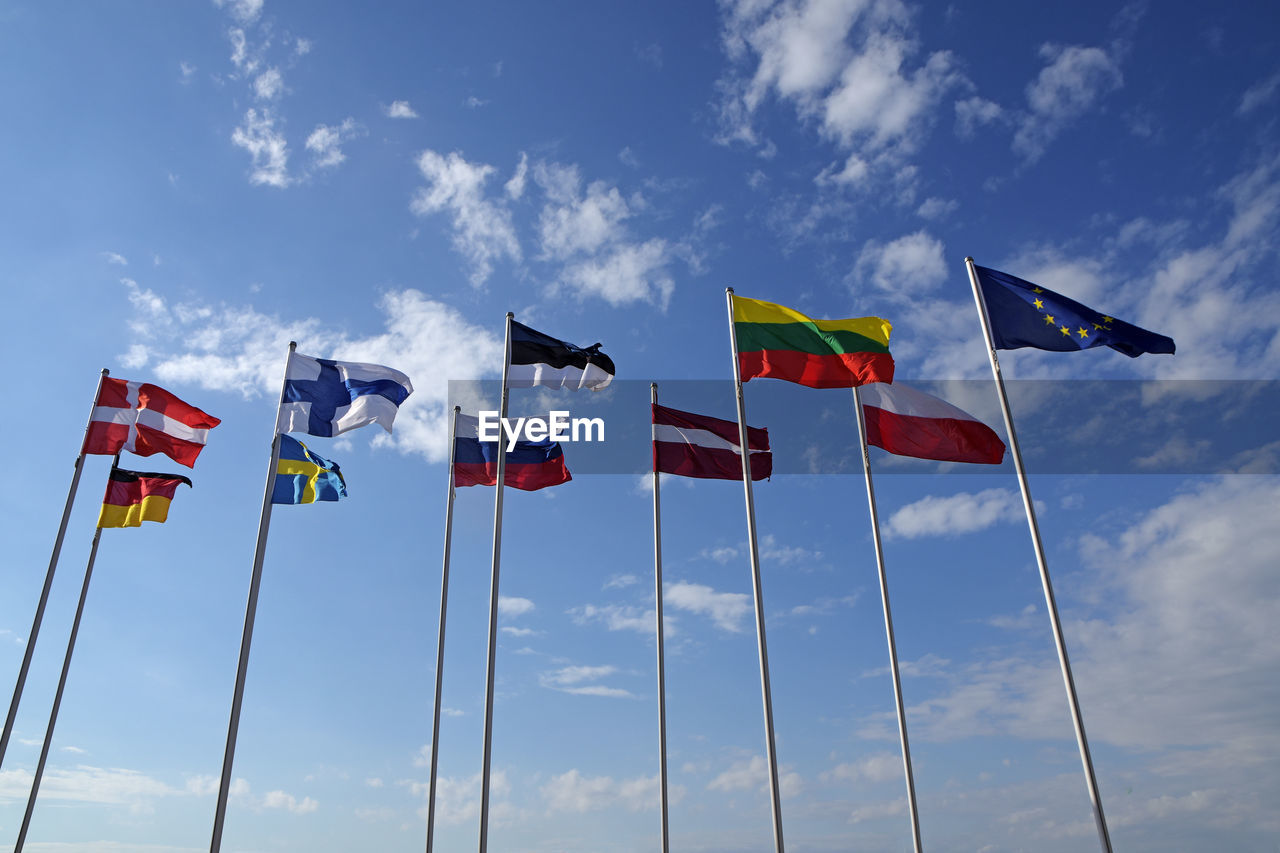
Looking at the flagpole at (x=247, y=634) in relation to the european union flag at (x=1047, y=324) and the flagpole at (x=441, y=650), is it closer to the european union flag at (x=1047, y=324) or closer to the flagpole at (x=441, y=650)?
the flagpole at (x=441, y=650)

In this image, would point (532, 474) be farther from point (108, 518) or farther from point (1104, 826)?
point (1104, 826)

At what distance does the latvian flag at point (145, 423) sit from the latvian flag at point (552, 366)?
1064 cm

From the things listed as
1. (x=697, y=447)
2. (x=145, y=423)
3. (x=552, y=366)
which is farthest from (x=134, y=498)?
(x=697, y=447)

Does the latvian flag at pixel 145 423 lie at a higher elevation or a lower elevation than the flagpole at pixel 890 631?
higher

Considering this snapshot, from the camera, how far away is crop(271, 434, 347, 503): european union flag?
23656 millimetres

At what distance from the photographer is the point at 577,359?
24172 mm

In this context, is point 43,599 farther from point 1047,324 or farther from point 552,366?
point 1047,324

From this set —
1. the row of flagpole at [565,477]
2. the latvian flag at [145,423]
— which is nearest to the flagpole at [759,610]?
the row of flagpole at [565,477]

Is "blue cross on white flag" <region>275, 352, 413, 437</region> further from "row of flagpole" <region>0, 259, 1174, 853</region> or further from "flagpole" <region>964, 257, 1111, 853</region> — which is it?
"flagpole" <region>964, 257, 1111, 853</region>

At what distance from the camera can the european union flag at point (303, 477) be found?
77.6 ft

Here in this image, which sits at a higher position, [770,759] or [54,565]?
[54,565]

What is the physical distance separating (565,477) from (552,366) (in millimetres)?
3734

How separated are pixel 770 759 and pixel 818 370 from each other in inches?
395

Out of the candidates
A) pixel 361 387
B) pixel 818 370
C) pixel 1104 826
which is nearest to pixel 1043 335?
pixel 818 370
